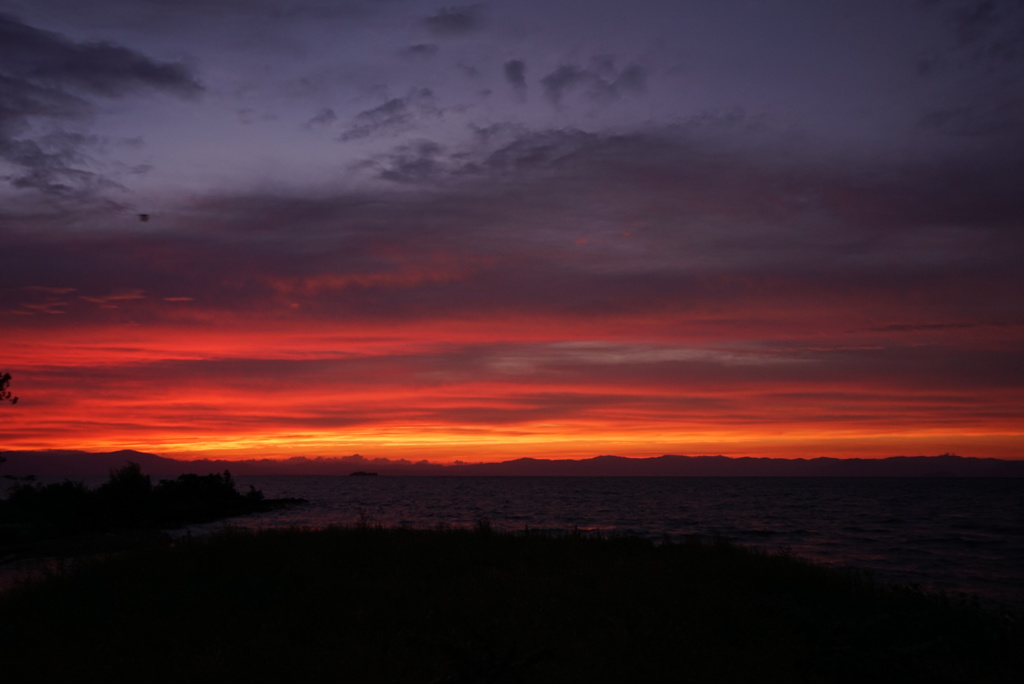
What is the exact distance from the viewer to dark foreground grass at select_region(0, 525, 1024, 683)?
900 centimetres

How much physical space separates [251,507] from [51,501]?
58.9 feet

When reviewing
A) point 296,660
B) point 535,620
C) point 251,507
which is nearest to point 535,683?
point 535,620

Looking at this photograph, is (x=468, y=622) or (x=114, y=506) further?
(x=114, y=506)

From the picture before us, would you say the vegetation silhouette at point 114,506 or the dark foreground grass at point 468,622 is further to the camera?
the vegetation silhouette at point 114,506

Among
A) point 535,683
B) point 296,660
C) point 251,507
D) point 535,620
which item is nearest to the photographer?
point 535,683

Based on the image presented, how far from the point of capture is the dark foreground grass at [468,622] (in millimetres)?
9000

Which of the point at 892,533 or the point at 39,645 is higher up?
the point at 39,645

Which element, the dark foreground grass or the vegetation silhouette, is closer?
the dark foreground grass

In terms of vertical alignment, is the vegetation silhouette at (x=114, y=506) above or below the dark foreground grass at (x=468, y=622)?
below

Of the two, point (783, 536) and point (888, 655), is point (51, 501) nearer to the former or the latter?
point (783, 536)

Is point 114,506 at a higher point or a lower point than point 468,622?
lower

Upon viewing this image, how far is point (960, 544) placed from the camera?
109 ft

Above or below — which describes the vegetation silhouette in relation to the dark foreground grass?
below

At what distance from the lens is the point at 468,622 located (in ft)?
36.5
